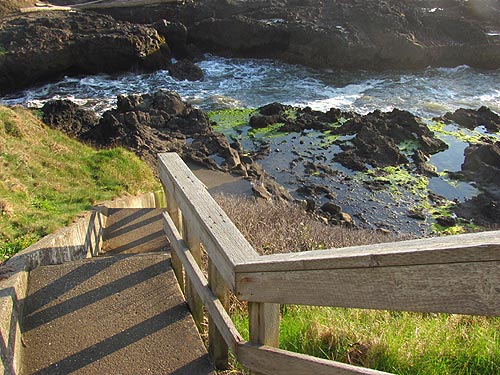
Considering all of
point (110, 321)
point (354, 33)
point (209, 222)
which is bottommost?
point (354, 33)

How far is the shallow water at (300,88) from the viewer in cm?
2431

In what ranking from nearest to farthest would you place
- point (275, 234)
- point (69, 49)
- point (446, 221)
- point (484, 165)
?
1. point (275, 234)
2. point (446, 221)
3. point (484, 165)
4. point (69, 49)

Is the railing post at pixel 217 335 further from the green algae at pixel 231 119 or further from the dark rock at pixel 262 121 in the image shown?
the dark rock at pixel 262 121

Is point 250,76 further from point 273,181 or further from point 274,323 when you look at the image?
point 274,323

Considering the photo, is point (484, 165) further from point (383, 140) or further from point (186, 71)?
point (186, 71)

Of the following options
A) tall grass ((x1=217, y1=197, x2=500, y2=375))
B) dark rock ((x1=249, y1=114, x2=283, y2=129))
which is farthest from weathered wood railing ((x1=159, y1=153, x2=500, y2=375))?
dark rock ((x1=249, y1=114, x2=283, y2=129))

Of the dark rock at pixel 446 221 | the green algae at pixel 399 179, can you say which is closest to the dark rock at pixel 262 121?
the green algae at pixel 399 179

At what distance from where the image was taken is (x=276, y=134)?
66.3 ft

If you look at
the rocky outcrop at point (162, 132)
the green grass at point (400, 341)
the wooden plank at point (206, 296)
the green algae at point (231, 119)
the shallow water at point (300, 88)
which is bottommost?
the shallow water at point (300, 88)

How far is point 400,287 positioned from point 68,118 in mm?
17955

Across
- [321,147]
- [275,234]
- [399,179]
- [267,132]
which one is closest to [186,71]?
[267,132]

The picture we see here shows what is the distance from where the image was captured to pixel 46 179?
7.89m

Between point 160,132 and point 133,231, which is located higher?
point 133,231

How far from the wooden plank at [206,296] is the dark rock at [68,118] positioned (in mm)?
14096
